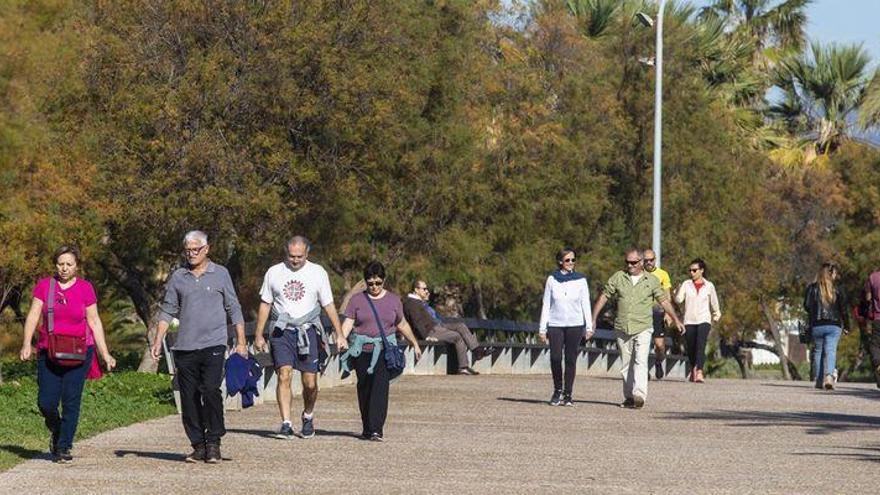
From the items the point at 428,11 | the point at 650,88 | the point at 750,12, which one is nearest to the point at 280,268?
the point at 428,11

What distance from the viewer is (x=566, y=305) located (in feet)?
69.3

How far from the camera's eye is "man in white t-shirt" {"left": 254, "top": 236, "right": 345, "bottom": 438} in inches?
621

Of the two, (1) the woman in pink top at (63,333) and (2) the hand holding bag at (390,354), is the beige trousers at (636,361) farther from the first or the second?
(1) the woman in pink top at (63,333)

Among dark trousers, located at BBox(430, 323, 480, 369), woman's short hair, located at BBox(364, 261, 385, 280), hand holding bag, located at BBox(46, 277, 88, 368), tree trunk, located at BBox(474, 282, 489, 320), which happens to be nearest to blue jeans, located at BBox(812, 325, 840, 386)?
dark trousers, located at BBox(430, 323, 480, 369)

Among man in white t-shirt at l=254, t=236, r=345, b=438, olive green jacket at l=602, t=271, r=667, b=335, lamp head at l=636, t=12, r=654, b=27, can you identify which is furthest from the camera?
lamp head at l=636, t=12, r=654, b=27

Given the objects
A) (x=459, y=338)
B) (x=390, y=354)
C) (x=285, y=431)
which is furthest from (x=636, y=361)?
(x=459, y=338)

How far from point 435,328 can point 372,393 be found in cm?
1243

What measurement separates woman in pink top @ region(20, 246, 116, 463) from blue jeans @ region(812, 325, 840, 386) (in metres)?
15.0

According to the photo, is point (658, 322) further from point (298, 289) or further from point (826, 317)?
point (298, 289)

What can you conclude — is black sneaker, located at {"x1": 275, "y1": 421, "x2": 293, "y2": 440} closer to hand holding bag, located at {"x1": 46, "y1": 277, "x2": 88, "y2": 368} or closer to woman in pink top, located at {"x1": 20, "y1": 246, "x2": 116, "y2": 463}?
→ woman in pink top, located at {"x1": 20, "y1": 246, "x2": 116, "y2": 463}

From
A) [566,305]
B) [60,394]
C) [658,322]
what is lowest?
[60,394]

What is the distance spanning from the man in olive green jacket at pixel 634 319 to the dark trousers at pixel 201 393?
7.89m

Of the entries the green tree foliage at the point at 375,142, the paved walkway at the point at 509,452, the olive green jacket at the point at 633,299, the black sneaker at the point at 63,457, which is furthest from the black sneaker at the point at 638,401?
the green tree foliage at the point at 375,142

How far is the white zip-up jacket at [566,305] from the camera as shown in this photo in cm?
2098
